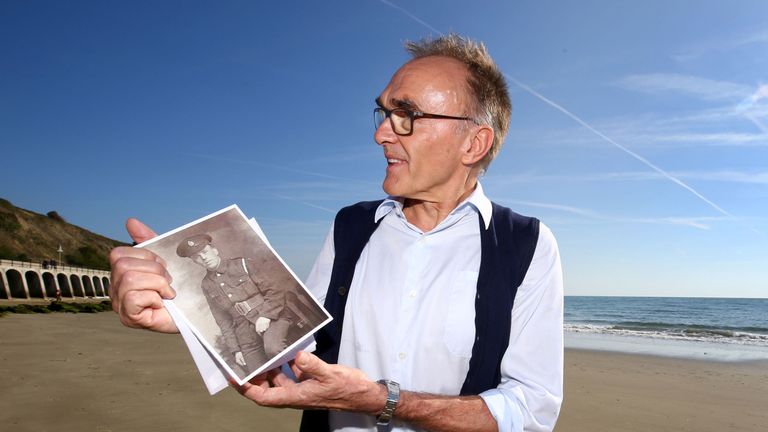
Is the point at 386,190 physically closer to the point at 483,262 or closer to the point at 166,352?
the point at 483,262

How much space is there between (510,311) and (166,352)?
49.9 ft

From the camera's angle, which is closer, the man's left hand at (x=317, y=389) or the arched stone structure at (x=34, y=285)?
the man's left hand at (x=317, y=389)

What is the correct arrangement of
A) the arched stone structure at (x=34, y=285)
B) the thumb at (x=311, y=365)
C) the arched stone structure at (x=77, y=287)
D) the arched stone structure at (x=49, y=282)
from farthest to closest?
1. the arched stone structure at (x=77, y=287)
2. the arched stone structure at (x=49, y=282)
3. the arched stone structure at (x=34, y=285)
4. the thumb at (x=311, y=365)

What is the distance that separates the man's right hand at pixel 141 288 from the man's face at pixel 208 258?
3.7 inches

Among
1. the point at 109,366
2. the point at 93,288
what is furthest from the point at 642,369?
the point at 93,288

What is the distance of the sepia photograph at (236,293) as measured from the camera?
134cm

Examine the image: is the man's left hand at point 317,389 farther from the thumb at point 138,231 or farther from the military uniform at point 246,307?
the thumb at point 138,231

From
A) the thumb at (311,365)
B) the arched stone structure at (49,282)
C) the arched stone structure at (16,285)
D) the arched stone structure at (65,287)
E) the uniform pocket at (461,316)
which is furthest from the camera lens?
the arched stone structure at (65,287)

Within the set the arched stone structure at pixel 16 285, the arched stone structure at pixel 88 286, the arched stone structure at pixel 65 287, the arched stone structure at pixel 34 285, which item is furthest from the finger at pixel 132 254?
the arched stone structure at pixel 88 286

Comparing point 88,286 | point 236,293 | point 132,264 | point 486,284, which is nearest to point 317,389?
→ point 236,293

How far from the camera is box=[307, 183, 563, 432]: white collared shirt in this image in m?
1.72

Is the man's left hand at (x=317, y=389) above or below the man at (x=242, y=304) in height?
below

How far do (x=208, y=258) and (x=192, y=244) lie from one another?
6 centimetres

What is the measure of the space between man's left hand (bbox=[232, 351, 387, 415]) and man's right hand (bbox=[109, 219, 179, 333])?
0.28 m
